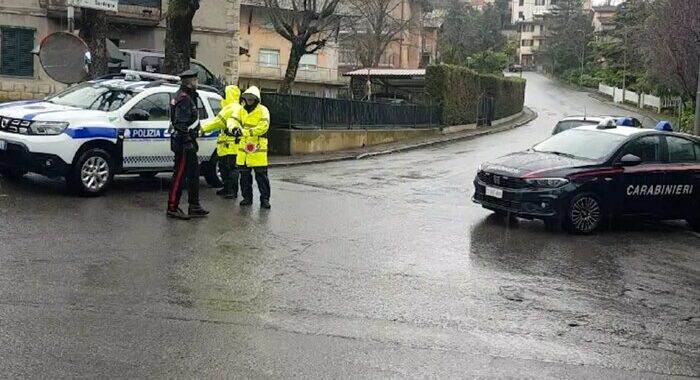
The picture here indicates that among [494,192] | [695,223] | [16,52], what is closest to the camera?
[494,192]

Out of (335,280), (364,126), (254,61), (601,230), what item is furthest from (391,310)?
(254,61)

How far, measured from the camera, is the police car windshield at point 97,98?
1166cm

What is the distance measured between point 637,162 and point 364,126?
1478cm

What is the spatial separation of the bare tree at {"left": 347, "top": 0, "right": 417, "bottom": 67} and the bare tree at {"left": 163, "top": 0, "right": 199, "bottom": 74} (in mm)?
31420

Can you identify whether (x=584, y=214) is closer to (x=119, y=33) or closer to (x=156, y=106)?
(x=156, y=106)

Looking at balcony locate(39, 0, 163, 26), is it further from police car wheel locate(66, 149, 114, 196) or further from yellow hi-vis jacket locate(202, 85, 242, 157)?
police car wheel locate(66, 149, 114, 196)

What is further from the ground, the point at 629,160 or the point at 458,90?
the point at 458,90

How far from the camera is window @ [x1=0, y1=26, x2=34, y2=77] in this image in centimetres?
2748

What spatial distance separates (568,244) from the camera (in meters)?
10.5

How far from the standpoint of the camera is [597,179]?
440 inches

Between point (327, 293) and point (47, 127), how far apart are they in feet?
18.7

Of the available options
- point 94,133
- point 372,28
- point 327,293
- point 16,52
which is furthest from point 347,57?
point 327,293

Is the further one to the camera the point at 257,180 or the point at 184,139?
the point at 257,180

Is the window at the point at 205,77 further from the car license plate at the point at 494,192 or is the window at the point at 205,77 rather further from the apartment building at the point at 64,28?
the car license plate at the point at 494,192
